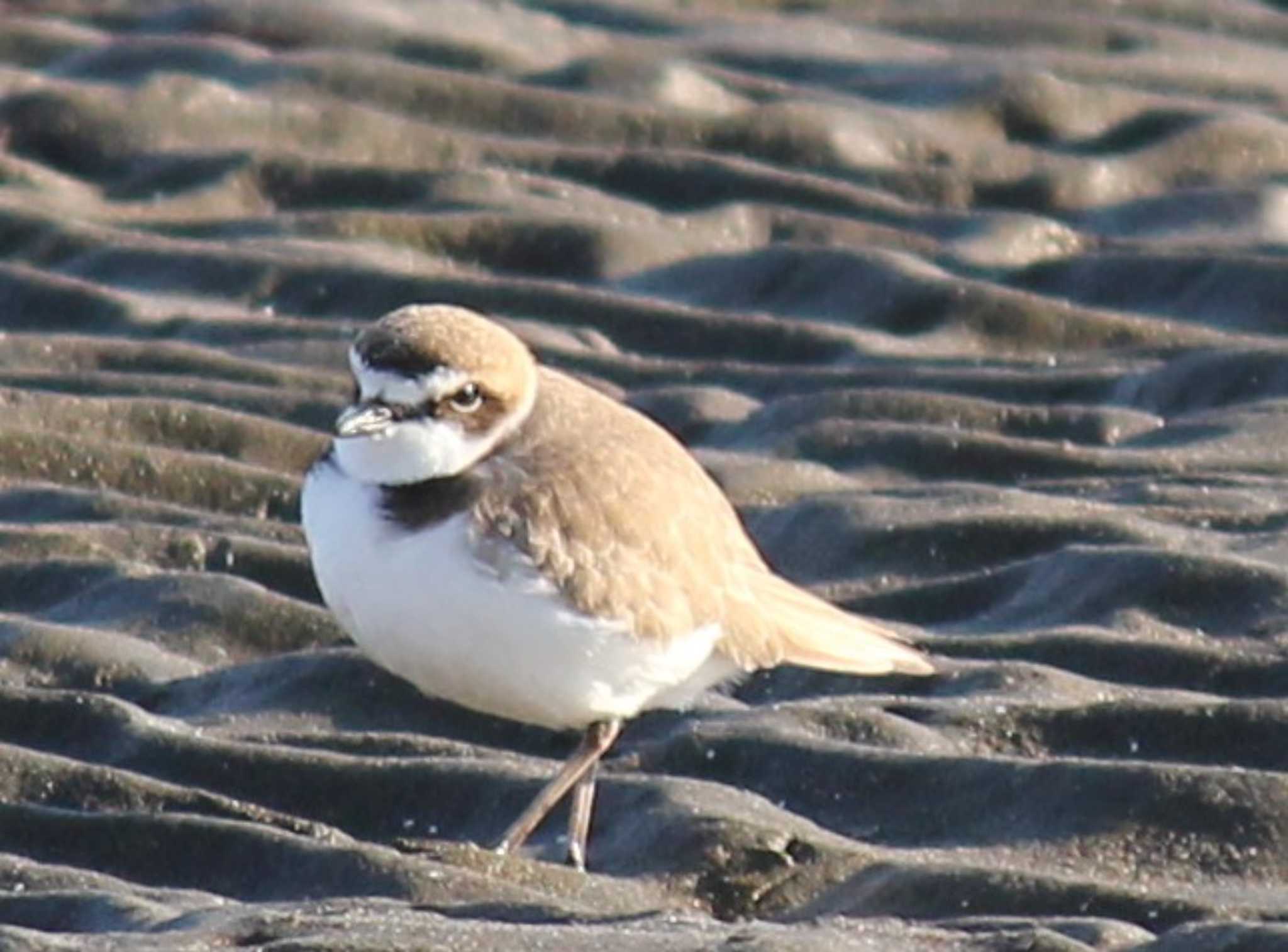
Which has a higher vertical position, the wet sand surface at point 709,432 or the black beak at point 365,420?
the black beak at point 365,420

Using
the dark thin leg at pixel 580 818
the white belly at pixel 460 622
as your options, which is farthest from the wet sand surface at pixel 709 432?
the white belly at pixel 460 622

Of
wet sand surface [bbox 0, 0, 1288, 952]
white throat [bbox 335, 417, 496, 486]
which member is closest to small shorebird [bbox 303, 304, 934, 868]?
white throat [bbox 335, 417, 496, 486]

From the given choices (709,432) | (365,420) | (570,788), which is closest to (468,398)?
(365,420)

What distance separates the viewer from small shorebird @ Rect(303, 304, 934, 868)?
18.4 feet

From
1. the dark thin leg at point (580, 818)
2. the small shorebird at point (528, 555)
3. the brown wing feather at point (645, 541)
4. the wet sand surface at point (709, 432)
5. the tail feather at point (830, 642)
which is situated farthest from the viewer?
Answer: the tail feather at point (830, 642)

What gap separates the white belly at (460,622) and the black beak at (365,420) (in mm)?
103

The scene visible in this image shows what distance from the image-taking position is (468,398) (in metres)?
5.81

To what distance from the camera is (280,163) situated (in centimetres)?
930

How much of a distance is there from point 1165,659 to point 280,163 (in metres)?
3.86

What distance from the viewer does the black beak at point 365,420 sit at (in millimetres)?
5664

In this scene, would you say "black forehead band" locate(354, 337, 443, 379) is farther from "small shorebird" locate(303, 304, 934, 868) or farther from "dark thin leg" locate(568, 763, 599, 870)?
"dark thin leg" locate(568, 763, 599, 870)

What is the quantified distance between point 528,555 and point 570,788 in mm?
413

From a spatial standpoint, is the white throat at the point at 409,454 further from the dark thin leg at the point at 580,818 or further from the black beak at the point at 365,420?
the dark thin leg at the point at 580,818

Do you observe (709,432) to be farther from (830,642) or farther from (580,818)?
(580,818)
